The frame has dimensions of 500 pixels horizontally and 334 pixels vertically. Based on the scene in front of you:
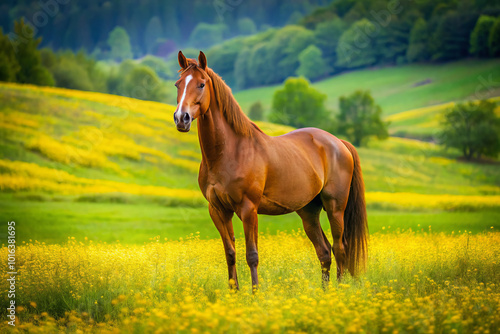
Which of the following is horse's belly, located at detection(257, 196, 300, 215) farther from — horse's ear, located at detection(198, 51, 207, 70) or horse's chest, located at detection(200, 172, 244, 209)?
horse's ear, located at detection(198, 51, 207, 70)

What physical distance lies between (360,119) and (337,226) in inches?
1739

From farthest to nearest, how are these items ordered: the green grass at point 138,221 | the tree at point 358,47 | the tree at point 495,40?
the tree at point 358,47 < the tree at point 495,40 < the green grass at point 138,221

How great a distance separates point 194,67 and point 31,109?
2563cm

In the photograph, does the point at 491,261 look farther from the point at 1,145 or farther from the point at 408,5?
the point at 408,5

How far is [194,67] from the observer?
6188 millimetres

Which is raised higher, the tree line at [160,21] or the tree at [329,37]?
the tree line at [160,21]

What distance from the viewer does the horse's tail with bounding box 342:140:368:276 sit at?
26.4 ft

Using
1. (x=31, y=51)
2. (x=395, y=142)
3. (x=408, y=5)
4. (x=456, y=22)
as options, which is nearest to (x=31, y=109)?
(x=31, y=51)

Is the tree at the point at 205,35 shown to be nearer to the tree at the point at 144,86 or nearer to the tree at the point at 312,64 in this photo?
the tree at the point at 312,64

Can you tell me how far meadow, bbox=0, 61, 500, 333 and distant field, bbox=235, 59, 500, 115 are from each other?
10.1m

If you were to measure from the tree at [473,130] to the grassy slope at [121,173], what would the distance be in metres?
1.79

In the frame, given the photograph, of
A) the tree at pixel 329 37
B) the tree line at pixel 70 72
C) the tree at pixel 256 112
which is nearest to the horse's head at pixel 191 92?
the tree line at pixel 70 72

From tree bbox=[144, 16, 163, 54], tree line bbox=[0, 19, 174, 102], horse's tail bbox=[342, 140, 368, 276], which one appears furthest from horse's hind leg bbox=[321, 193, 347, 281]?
tree bbox=[144, 16, 163, 54]

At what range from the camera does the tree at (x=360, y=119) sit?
159 feet
